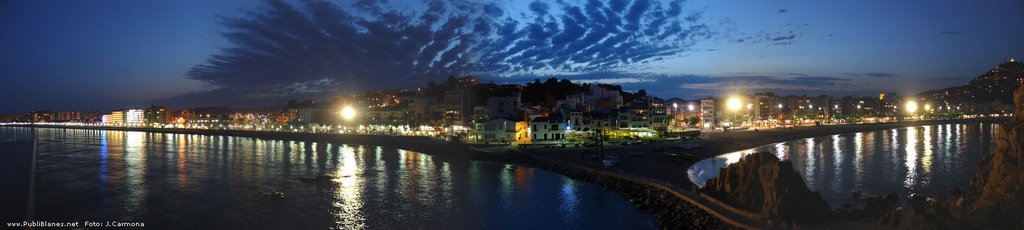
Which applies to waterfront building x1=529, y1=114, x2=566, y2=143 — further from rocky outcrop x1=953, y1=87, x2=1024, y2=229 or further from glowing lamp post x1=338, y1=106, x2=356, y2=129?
glowing lamp post x1=338, y1=106, x2=356, y2=129

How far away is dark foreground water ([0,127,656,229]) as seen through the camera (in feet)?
50.5

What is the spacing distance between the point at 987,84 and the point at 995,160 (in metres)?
155

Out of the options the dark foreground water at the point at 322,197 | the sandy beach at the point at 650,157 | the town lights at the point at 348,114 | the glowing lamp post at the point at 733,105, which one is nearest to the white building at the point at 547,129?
the sandy beach at the point at 650,157

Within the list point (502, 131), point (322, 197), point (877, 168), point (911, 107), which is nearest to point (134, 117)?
point (502, 131)

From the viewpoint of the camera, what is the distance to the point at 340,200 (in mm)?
18641

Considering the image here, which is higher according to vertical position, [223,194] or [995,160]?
[995,160]

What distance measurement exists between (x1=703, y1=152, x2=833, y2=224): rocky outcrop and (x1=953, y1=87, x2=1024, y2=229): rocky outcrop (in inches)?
94.9

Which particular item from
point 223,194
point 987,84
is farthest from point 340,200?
point 987,84

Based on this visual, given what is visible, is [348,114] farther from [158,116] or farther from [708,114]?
[158,116]

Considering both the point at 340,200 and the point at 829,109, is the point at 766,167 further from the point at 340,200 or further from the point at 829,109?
the point at 829,109

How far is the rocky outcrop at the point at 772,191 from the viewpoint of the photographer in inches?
440

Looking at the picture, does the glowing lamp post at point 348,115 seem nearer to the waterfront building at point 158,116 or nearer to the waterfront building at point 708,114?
the waterfront building at point 708,114

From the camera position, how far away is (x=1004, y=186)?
9.95 m

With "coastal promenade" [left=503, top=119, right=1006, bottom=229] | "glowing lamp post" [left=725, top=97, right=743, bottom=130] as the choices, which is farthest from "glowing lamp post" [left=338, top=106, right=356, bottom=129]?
"glowing lamp post" [left=725, top=97, right=743, bottom=130]
